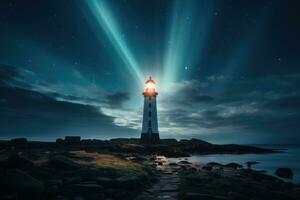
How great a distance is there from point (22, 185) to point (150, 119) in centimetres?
5180

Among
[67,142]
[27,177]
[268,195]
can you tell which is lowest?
[268,195]

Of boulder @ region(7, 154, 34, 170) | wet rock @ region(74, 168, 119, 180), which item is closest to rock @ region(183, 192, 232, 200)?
wet rock @ region(74, 168, 119, 180)

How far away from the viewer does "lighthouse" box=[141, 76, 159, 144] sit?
2383 inches

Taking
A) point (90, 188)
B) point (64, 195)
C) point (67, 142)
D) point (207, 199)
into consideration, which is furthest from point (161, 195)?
point (67, 142)

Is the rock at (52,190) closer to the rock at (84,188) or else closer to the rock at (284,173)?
the rock at (84,188)

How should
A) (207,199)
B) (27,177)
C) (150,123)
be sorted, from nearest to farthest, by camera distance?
(27,177), (207,199), (150,123)

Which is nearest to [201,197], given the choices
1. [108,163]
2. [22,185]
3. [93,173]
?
[93,173]

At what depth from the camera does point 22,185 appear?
8844 millimetres

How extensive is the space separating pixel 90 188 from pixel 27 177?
100 inches

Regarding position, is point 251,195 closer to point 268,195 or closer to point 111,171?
point 268,195

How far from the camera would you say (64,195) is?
9.88 meters

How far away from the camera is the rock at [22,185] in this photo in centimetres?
874

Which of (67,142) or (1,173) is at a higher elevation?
(67,142)

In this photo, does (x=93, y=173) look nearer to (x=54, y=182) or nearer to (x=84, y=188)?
(x=84, y=188)
